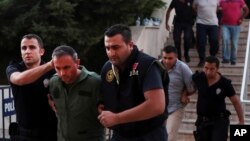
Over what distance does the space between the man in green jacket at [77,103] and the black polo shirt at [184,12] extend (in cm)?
637

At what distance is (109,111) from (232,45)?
671cm

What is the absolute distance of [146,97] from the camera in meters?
3.84

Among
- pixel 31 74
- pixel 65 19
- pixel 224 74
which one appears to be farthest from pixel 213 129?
pixel 65 19

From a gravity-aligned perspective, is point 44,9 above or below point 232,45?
above

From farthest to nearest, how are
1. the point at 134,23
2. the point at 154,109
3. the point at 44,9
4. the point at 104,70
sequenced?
the point at 134,23 → the point at 44,9 → the point at 104,70 → the point at 154,109

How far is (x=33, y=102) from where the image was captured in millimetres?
4656

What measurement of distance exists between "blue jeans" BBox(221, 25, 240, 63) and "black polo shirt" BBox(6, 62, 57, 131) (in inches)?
245

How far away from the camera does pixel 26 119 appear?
4.68 m

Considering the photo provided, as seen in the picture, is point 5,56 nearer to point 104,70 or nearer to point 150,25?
point 150,25

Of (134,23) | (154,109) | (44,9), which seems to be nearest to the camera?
(154,109)

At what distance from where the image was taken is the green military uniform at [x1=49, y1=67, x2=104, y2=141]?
14.3 ft

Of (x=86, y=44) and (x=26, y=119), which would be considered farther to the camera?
(x=86, y=44)

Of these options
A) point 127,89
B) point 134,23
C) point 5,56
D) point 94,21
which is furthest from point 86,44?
point 127,89

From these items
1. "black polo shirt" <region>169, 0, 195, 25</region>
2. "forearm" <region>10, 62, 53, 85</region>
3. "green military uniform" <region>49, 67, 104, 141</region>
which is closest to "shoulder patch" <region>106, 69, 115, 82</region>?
"green military uniform" <region>49, 67, 104, 141</region>
